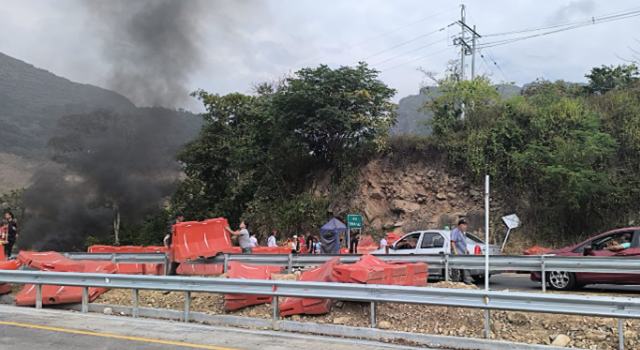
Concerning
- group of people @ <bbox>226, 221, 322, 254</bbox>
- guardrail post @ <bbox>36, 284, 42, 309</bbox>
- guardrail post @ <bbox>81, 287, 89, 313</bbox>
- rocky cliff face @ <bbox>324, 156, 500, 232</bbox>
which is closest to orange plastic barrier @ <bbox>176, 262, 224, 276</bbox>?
group of people @ <bbox>226, 221, 322, 254</bbox>

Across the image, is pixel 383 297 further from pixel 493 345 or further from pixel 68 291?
pixel 68 291


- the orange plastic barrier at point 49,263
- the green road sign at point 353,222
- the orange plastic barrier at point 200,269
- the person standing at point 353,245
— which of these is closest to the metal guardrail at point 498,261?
the orange plastic barrier at point 200,269

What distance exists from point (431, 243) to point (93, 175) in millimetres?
22213

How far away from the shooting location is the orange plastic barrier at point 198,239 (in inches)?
522

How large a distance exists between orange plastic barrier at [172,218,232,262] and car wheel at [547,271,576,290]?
7.75 metres

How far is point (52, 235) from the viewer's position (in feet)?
103

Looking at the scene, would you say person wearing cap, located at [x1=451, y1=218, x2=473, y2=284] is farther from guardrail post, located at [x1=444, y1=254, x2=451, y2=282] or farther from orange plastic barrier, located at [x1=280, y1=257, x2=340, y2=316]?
orange plastic barrier, located at [x1=280, y1=257, x2=340, y2=316]

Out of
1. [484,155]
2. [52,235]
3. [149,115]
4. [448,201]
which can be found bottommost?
[52,235]

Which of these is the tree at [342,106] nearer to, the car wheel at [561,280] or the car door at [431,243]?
the car door at [431,243]

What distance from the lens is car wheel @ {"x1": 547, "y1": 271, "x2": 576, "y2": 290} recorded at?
12.0 m

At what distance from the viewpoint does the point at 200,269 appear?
46.3 feet

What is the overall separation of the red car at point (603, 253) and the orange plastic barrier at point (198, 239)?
24.9ft

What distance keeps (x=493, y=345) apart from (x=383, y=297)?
167cm

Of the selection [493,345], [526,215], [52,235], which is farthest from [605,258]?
[52,235]
